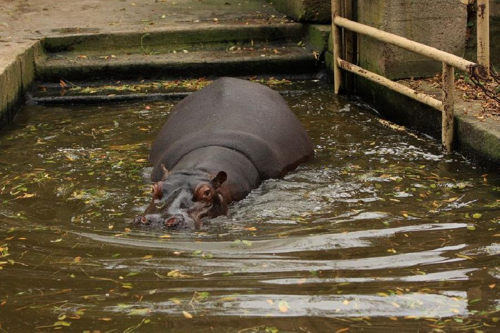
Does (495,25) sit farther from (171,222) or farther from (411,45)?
(171,222)

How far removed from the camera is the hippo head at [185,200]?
5.33m

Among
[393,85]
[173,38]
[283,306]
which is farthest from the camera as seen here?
[173,38]

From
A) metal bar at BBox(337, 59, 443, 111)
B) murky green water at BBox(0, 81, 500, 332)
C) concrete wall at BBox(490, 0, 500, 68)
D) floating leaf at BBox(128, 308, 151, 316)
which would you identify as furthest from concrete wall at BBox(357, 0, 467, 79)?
floating leaf at BBox(128, 308, 151, 316)

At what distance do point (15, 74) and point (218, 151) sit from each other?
3396 mm

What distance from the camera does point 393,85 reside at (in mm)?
7797

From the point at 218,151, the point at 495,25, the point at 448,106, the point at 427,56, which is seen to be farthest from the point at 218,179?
the point at 495,25

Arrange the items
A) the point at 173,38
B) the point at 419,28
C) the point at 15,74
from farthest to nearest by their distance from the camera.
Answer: the point at 173,38 → the point at 15,74 → the point at 419,28

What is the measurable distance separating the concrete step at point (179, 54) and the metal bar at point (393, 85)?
1.09m

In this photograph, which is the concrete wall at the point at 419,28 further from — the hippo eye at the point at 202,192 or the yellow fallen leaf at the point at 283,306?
the yellow fallen leaf at the point at 283,306

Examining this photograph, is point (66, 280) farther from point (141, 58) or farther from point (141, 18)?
point (141, 18)

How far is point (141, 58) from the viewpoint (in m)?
9.83

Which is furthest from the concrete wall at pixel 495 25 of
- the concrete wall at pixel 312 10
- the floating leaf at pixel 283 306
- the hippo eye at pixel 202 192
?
the floating leaf at pixel 283 306

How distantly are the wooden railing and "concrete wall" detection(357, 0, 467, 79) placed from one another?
218 millimetres

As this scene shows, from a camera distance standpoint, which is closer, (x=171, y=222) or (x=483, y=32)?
(x=171, y=222)
